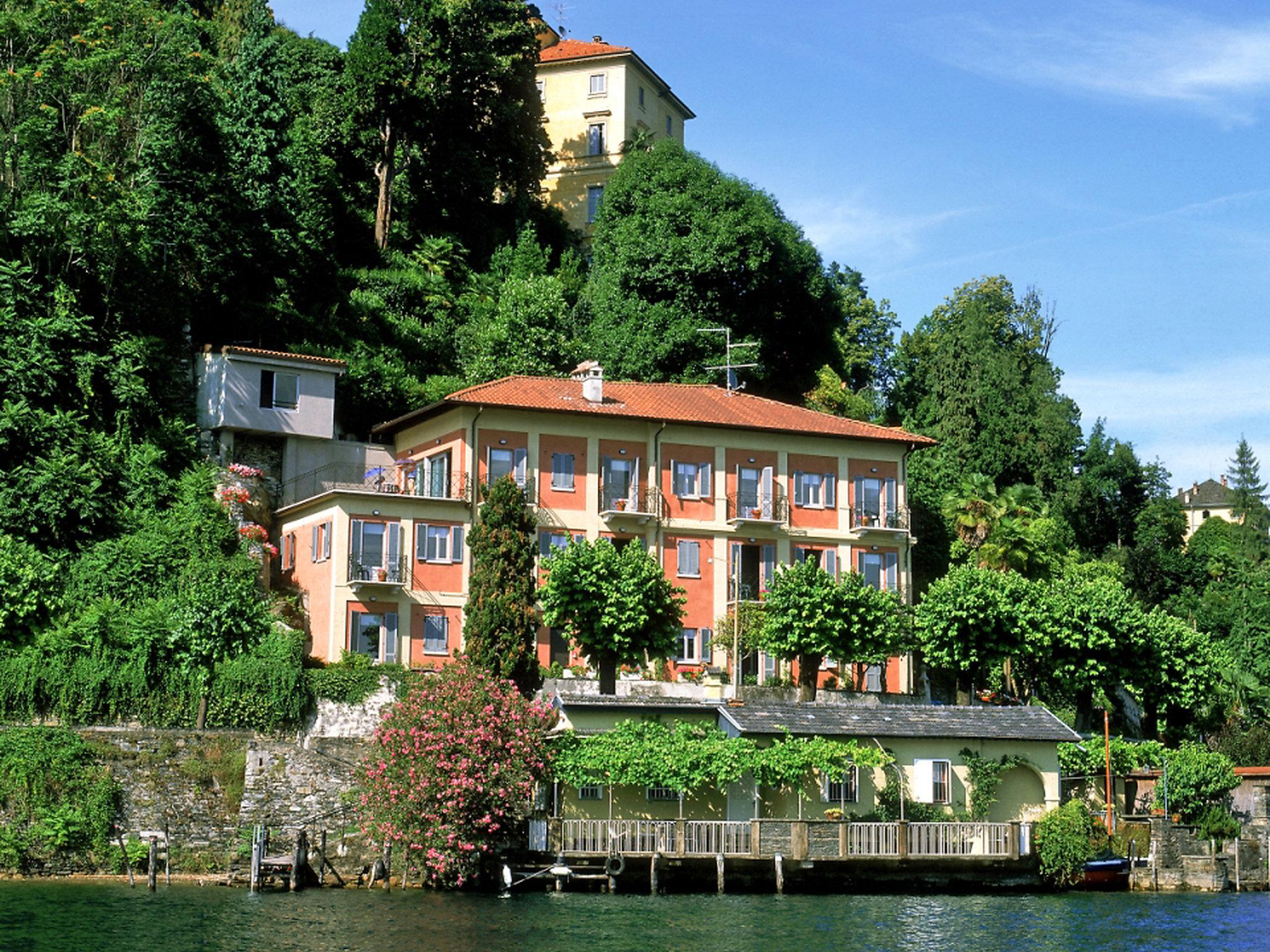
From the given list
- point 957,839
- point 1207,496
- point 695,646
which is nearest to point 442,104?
point 695,646

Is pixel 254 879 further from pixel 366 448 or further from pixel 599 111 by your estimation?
pixel 599 111

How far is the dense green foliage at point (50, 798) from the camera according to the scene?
43.9 metres

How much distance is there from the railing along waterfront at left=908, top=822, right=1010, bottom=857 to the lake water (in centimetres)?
140

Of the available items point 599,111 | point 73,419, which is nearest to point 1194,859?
point 73,419

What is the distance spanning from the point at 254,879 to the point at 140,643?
27.1 feet

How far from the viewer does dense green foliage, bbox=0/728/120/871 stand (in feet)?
144

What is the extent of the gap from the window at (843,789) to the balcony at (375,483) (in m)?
16.9

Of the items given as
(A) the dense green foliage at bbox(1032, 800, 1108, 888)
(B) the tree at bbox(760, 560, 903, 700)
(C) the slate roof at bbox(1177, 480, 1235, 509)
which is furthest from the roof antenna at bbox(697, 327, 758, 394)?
(C) the slate roof at bbox(1177, 480, 1235, 509)

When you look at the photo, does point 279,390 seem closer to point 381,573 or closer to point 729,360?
point 381,573

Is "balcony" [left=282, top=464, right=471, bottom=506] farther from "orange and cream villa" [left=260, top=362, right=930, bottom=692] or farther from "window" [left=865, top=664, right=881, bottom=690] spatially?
"window" [left=865, top=664, right=881, bottom=690]

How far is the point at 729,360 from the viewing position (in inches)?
2844

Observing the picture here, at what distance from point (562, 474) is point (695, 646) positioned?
765cm

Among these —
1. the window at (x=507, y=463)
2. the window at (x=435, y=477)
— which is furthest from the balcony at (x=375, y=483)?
the window at (x=507, y=463)

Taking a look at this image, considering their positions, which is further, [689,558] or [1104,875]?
[689,558]
